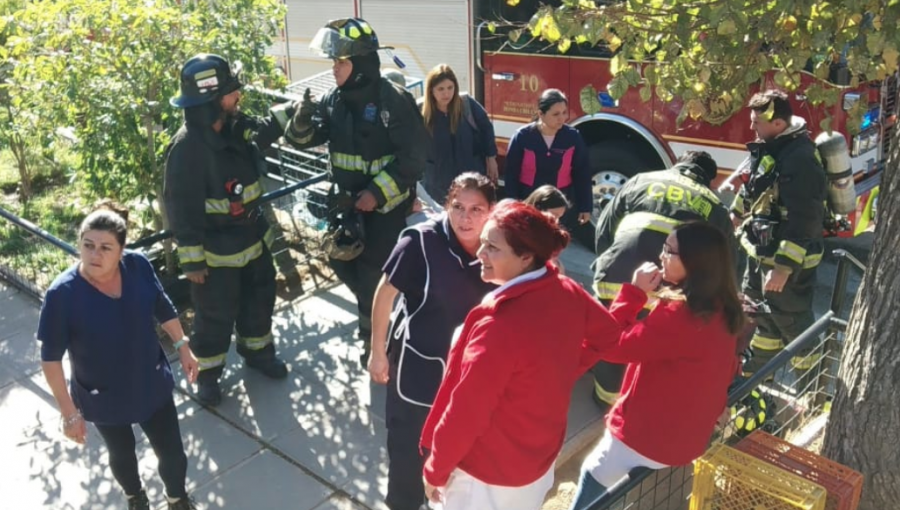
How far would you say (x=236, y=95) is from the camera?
4520 mm

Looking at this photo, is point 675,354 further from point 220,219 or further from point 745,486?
point 220,219

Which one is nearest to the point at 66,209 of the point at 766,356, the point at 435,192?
the point at 435,192

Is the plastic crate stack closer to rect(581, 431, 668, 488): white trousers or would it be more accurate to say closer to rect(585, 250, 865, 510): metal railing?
rect(585, 250, 865, 510): metal railing

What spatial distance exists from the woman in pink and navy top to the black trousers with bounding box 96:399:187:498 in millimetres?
2594

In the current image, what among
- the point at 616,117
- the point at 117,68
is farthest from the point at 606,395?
the point at 117,68

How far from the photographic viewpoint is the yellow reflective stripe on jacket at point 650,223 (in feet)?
12.4

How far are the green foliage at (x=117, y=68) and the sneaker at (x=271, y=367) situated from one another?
157 cm

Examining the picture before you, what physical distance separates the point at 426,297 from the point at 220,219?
1.82 m

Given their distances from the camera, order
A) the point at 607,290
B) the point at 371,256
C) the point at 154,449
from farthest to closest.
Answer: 1. the point at 371,256
2. the point at 607,290
3. the point at 154,449

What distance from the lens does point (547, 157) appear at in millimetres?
5324

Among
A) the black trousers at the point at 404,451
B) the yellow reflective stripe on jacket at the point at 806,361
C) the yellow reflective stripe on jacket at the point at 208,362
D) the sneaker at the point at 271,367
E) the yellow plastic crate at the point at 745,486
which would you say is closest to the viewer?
the yellow plastic crate at the point at 745,486

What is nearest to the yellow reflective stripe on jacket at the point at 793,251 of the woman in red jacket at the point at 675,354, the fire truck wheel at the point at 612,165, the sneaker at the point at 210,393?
the woman in red jacket at the point at 675,354

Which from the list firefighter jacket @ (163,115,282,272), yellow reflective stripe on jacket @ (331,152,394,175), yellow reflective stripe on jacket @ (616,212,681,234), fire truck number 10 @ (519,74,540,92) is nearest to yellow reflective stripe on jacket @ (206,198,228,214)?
firefighter jacket @ (163,115,282,272)

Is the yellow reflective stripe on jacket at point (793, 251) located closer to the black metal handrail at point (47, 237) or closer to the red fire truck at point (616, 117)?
the red fire truck at point (616, 117)
